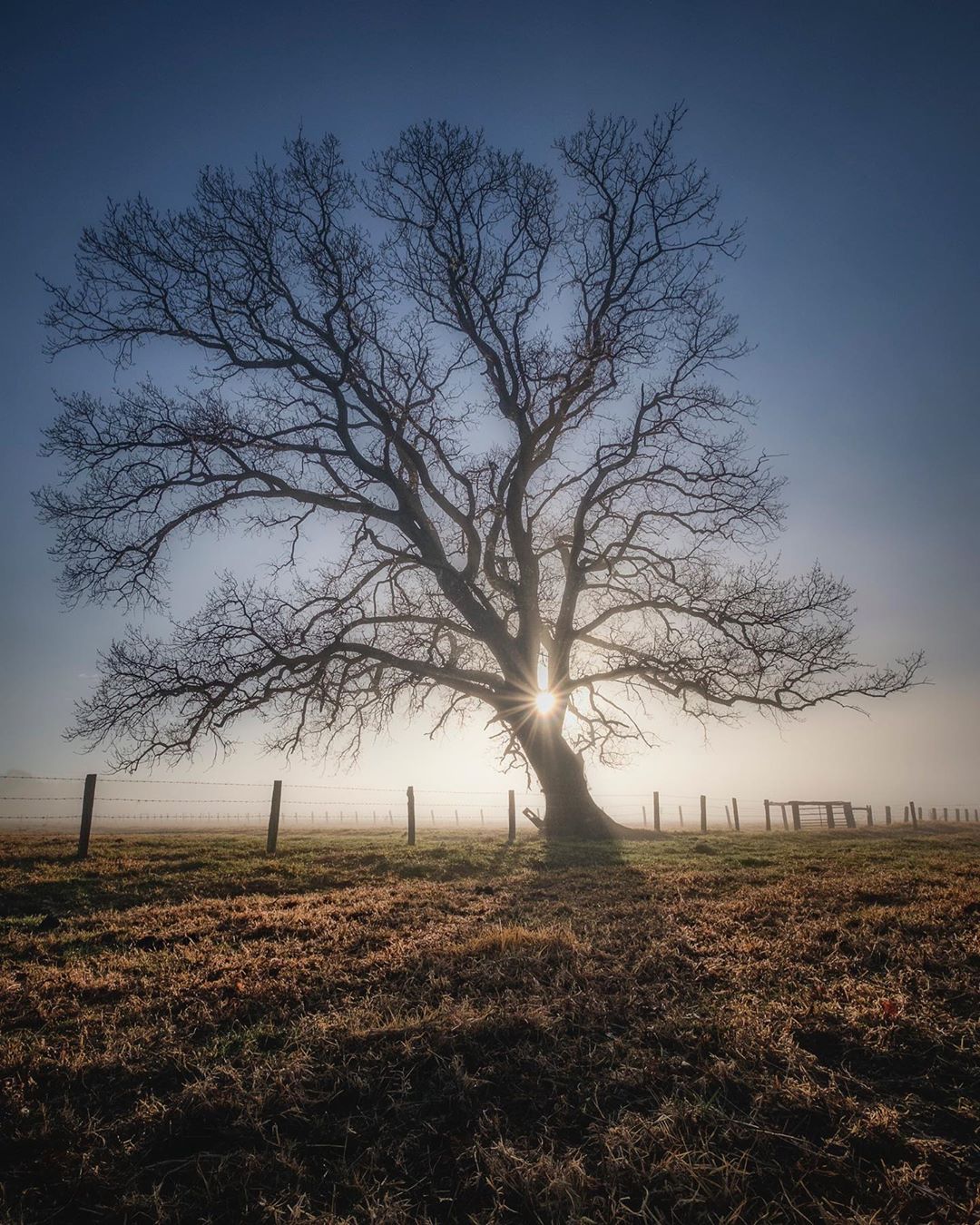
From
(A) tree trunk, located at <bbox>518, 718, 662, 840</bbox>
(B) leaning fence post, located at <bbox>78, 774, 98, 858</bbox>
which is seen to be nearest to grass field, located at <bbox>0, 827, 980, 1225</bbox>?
(B) leaning fence post, located at <bbox>78, 774, 98, 858</bbox>

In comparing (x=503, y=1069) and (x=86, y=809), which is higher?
(x=86, y=809)

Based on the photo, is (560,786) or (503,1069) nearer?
(503,1069)

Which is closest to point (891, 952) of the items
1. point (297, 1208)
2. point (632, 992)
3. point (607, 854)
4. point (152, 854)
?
point (632, 992)

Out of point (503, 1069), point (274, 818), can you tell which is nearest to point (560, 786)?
point (274, 818)

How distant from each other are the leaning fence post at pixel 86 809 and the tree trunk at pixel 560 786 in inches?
401

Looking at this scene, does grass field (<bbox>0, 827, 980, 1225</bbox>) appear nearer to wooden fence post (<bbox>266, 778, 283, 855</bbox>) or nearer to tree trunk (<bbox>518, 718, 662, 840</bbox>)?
wooden fence post (<bbox>266, 778, 283, 855</bbox>)

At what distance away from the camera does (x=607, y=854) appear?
1323 centimetres

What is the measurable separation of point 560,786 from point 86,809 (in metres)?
11.2

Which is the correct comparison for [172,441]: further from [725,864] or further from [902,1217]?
[902,1217]

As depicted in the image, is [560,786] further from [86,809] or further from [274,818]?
[86,809]

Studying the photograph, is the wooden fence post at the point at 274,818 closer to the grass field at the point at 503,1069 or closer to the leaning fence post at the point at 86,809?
the leaning fence post at the point at 86,809

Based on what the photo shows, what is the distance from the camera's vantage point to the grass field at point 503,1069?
7.33ft

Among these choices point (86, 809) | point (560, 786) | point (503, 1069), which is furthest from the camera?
point (560, 786)

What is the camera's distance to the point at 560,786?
56.0 feet
